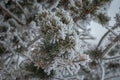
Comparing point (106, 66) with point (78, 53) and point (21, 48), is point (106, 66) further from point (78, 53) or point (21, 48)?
point (78, 53)

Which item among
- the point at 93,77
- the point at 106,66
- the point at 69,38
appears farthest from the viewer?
the point at 106,66

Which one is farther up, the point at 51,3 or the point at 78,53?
the point at 51,3

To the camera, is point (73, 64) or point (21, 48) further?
point (21, 48)

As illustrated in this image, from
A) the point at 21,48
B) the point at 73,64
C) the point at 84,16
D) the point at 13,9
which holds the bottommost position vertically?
the point at 73,64

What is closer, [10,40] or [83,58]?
[83,58]

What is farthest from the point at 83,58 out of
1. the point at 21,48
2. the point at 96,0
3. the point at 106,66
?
the point at 106,66

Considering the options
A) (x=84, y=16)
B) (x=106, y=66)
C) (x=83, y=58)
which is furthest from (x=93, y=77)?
(x=83, y=58)

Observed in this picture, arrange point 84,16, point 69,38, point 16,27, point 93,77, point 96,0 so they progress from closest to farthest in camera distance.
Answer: point 69,38 → point 96,0 → point 84,16 → point 16,27 → point 93,77

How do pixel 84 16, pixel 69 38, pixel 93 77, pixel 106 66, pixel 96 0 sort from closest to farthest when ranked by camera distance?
pixel 69 38 < pixel 96 0 < pixel 84 16 < pixel 93 77 < pixel 106 66

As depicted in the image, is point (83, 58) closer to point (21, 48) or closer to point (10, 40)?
point (21, 48)
